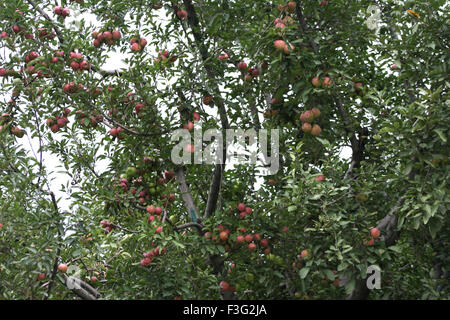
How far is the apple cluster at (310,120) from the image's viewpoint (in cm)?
478

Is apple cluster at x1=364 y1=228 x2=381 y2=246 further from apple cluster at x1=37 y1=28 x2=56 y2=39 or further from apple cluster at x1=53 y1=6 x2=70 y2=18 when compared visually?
apple cluster at x1=53 y1=6 x2=70 y2=18

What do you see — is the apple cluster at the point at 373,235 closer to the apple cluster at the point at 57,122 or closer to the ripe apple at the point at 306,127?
the ripe apple at the point at 306,127

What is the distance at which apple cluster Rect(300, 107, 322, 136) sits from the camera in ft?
15.7

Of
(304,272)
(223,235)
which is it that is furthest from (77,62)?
(304,272)

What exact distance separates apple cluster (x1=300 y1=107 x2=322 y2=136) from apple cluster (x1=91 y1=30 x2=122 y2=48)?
7.66 ft

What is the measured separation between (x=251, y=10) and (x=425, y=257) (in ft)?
9.28

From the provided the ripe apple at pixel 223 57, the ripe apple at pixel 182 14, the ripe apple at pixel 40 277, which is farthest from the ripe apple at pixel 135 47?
the ripe apple at pixel 40 277

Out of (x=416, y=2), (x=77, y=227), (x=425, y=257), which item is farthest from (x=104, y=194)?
(x=416, y=2)

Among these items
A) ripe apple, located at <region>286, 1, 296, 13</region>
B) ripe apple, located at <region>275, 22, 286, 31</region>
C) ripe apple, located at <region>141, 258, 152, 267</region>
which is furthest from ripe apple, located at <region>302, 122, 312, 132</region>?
ripe apple, located at <region>141, 258, 152, 267</region>

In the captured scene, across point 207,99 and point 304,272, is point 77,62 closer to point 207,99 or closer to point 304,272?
point 207,99

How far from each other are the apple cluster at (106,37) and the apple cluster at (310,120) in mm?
2333

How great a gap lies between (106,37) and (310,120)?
2.51 m

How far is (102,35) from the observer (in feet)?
19.0
